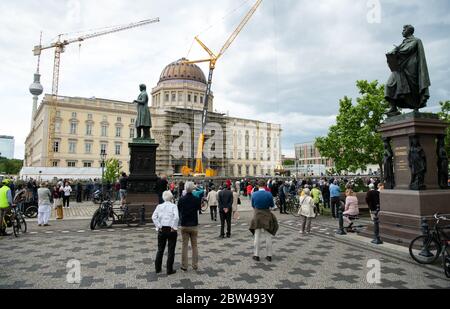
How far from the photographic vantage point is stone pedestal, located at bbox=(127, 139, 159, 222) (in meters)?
14.4

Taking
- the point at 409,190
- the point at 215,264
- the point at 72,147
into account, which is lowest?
the point at 215,264

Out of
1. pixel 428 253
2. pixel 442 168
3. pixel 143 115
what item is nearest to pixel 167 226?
pixel 428 253

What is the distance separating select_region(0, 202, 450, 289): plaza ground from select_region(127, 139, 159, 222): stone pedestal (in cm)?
328

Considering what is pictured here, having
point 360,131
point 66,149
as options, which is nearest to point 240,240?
point 360,131

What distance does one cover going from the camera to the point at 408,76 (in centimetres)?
1036

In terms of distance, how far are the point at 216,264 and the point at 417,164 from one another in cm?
692

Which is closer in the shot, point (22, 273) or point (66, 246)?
point (22, 273)

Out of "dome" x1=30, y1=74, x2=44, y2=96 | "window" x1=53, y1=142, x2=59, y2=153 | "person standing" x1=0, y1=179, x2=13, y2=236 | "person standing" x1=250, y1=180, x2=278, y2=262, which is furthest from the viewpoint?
"dome" x1=30, y1=74, x2=44, y2=96

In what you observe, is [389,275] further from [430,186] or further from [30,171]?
[30,171]

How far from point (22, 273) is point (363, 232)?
34.0 ft

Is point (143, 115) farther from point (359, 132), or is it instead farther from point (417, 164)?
point (359, 132)

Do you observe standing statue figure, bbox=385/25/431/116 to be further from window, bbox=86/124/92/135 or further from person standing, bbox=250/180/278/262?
window, bbox=86/124/92/135

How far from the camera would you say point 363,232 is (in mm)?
10539

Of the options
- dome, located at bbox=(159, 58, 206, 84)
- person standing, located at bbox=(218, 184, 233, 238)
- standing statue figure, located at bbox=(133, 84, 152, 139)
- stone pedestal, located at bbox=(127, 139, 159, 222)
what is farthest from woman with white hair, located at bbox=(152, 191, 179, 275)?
dome, located at bbox=(159, 58, 206, 84)
